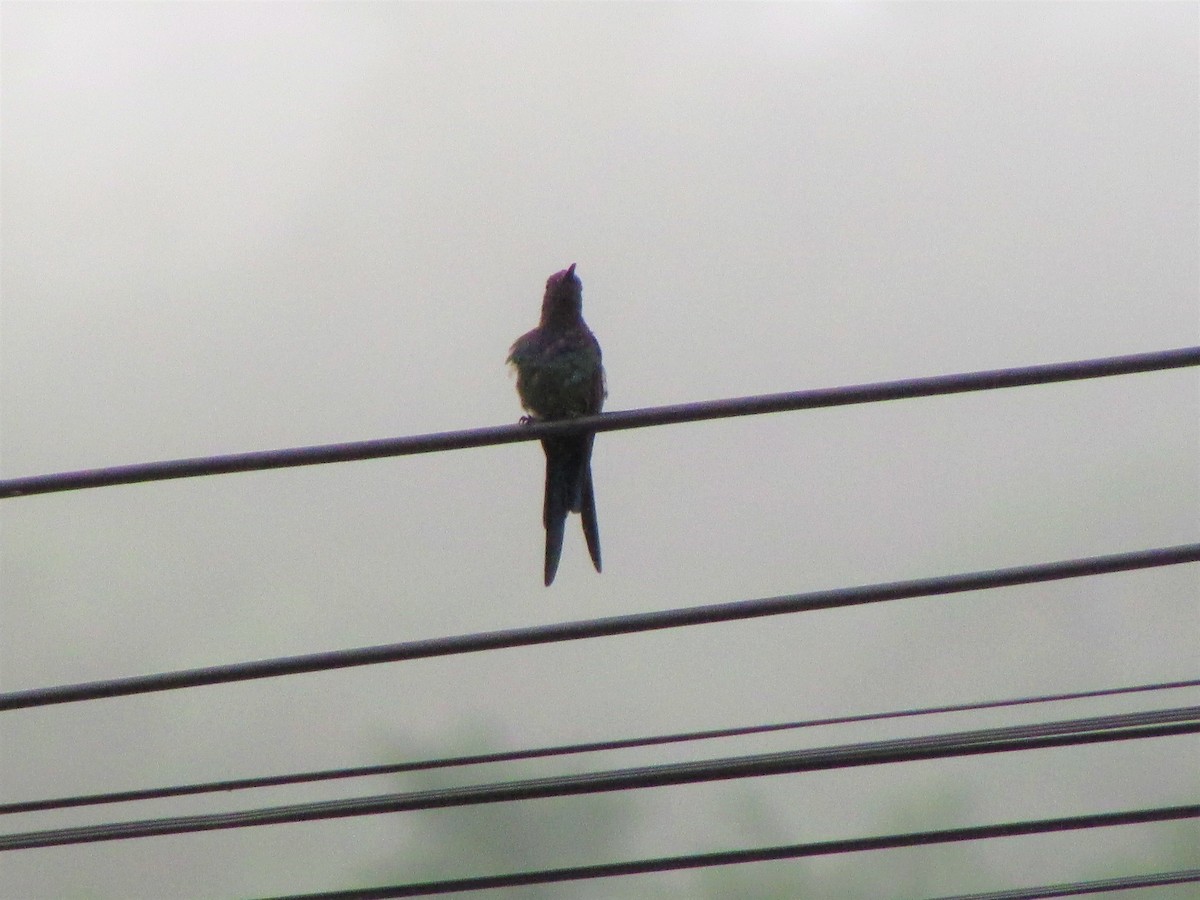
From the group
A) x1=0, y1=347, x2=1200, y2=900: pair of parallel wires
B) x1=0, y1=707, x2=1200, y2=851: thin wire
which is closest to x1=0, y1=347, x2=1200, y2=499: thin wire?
x1=0, y1=347, x2=1200, y2=900: pair of parallel wires

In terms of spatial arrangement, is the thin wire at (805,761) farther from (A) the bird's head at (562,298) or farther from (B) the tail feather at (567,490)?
(A) the bird's head at (562,298)

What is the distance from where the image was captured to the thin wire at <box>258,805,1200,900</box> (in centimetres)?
282

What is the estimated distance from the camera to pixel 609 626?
8.80 feet

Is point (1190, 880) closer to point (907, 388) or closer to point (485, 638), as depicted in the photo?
point (907, 388)

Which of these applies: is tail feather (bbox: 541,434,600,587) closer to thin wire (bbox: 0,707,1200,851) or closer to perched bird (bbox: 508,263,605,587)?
perched bird (bbox: 508,263,605,587)

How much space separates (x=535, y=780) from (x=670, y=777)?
0.30 metres

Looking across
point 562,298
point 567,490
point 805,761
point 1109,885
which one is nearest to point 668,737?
point 805,761

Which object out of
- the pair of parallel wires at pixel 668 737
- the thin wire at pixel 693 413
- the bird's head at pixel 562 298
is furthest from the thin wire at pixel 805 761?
the bird's head at pixel 562 298

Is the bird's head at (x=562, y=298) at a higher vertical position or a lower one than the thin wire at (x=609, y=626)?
higher

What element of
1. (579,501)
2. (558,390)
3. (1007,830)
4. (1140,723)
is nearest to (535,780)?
(1007,830)

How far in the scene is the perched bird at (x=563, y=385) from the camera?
521cm

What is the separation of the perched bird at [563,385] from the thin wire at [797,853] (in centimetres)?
217

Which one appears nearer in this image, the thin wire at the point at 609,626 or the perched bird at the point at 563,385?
the thin wire at the point at 609,626

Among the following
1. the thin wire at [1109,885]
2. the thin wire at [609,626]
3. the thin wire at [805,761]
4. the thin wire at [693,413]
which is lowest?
the thin wire at [1109,885]
